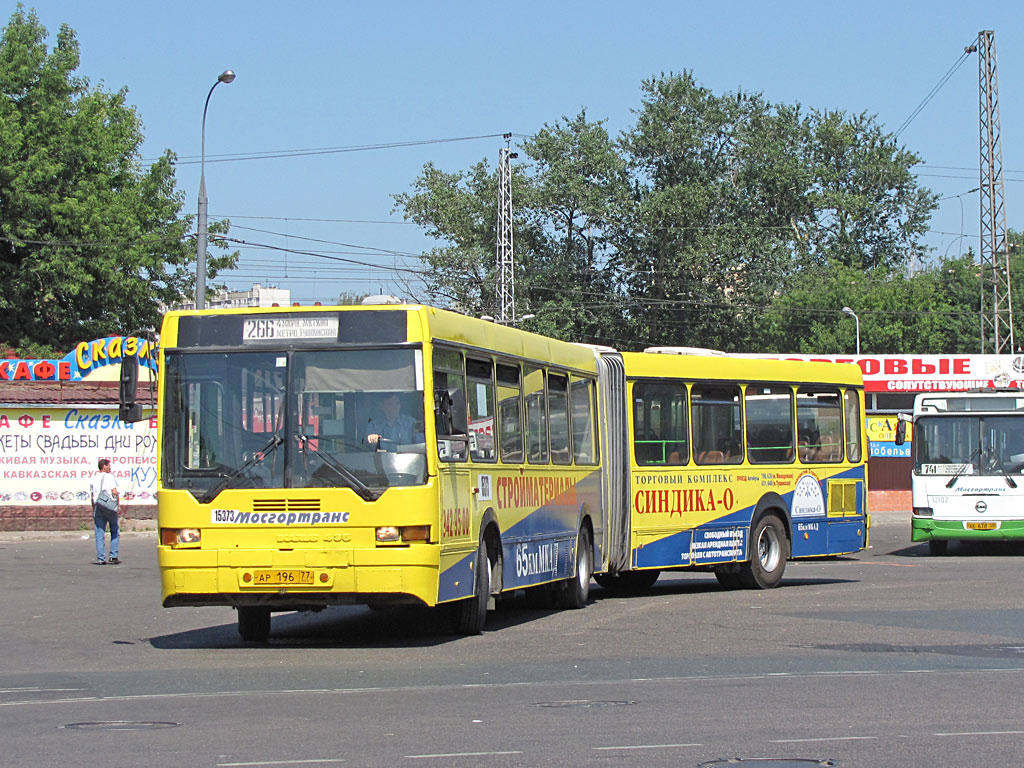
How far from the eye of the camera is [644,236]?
7762cm

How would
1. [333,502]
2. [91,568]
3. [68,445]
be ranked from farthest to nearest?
[68,445] < [91,568] < [333,502]

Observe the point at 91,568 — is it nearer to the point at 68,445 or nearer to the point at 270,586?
the point at 68,445

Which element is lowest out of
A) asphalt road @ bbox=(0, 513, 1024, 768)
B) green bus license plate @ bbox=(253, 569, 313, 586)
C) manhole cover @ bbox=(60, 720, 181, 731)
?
asphalt road @ bbox=(0, 513, 1024, 768)

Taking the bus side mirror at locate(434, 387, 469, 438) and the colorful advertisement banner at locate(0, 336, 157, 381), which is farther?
the colorful advertisement banner at locate(0, 336, 157, 381)

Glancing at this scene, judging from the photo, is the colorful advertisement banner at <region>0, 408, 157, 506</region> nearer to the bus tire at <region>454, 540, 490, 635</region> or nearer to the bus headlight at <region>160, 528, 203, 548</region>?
the bus tire at <region>454, 540, 490, 635</region>

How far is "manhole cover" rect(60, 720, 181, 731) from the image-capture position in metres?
8.55

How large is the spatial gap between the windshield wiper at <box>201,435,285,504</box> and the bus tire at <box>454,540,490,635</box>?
2.15 m

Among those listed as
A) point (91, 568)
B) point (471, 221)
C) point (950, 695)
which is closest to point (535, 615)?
point (950, 695)

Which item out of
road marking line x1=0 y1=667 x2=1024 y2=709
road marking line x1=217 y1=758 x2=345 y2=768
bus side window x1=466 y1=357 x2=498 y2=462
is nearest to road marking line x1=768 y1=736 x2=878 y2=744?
road marking line x1=217 y1=758 x2=345 y2=768

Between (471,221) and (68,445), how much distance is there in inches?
Result: 1754

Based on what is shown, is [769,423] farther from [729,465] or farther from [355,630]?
[355,630]

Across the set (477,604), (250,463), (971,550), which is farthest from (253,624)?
(971,550)

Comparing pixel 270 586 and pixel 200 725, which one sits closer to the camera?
pixel 200 725

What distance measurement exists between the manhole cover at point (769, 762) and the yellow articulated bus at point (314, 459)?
205 inches
